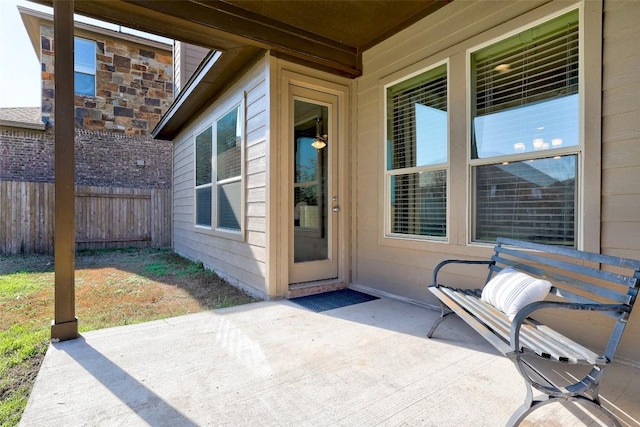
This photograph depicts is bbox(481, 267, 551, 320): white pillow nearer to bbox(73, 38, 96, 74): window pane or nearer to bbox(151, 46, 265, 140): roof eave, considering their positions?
bbox(151, 46, 265, 140): roof eave

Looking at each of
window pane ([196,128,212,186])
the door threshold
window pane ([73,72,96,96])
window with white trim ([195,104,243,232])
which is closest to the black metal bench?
the door threshold

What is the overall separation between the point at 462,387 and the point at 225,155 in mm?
4113

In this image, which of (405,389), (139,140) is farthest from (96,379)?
(139,140)

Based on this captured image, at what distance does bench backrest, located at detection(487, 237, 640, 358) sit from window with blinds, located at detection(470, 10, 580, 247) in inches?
8.3

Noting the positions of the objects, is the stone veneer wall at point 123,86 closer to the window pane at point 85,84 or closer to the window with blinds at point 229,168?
the window pane at point 85,84

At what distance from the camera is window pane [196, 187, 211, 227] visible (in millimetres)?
5530

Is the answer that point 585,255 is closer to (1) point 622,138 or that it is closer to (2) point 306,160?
(1) point 622,138

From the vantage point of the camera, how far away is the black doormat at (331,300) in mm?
3158

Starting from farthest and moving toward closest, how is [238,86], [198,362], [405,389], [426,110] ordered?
1. [238,86]
2. [426,110]
3. [198,362]
4. [405,389]

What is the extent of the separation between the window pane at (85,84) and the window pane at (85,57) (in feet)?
0.44

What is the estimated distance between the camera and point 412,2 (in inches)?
114

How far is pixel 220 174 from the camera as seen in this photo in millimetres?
4949

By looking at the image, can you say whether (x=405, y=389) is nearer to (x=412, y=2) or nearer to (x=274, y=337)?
(x=274, y=337)

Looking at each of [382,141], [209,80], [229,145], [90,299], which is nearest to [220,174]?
[229,145]
